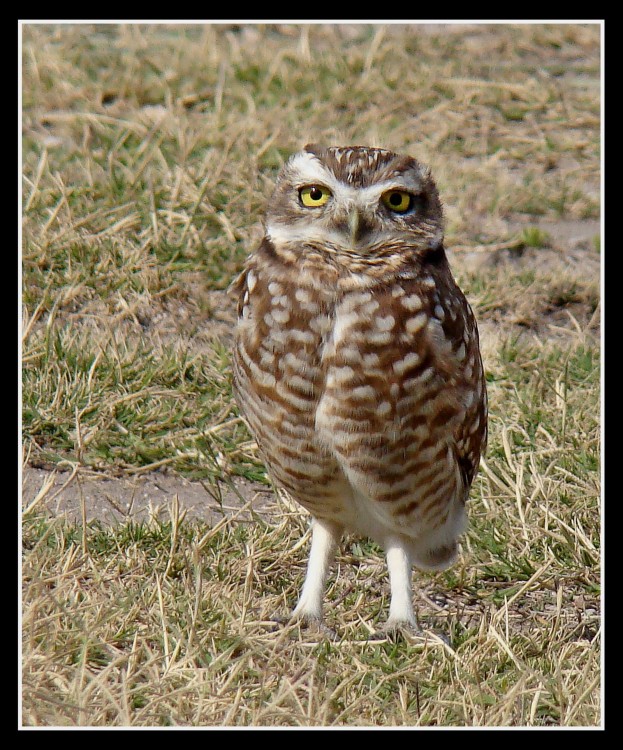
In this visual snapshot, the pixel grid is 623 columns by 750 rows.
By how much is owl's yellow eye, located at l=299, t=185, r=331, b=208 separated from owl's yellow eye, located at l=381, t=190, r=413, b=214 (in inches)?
6.8

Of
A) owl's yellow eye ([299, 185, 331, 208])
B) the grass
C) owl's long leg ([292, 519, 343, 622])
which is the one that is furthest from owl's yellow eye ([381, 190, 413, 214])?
the grass

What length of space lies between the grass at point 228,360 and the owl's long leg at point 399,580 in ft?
0.36

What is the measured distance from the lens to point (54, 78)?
6.51m

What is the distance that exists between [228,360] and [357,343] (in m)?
1.64

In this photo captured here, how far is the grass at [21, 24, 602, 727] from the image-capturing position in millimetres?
3344

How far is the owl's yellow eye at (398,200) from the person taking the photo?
341 centimetres

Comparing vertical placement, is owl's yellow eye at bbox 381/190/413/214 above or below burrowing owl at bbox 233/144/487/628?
above

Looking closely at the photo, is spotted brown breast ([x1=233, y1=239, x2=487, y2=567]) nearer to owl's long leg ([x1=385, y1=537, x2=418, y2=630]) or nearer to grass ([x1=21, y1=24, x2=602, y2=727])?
owl's long leg ([x1=385, y1=537, x2=418, y2=630])

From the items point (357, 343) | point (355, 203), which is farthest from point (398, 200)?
point (357, 343)

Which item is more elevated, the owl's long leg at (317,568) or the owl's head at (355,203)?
the owl's head at (355,203)

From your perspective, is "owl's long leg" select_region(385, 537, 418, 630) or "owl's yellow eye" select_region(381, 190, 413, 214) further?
"owl's long leg" select_region(385, 537, 418, 630)

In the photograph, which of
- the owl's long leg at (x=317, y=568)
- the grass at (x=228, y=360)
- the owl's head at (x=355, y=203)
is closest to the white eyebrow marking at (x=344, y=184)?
the owl's head at (x=355, y=203)

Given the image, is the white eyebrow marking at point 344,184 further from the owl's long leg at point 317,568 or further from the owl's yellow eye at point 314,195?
the owl's long leg at point 317,568

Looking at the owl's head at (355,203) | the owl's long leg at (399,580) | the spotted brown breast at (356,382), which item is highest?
the owl's head at (355,203)
